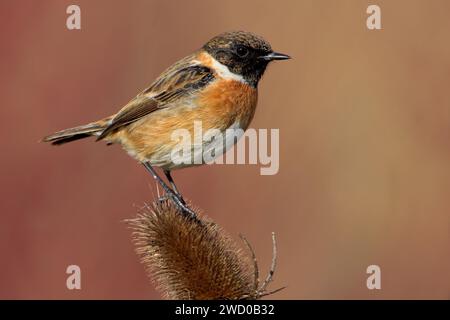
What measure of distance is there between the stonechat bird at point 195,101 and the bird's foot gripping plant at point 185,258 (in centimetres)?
80

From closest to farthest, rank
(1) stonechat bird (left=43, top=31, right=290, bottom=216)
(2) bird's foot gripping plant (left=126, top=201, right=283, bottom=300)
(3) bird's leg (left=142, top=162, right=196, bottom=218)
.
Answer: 1. (2) bird's foot gripping plant (left=126, top=201, right=283, bottom=300)
2. (3) bird's leg (left=142, top=162, right=196, bottom=218)
3. (1) stonechat bird (left=43, top=31, right=290, bottom=216)

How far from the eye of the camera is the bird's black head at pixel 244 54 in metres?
7.57

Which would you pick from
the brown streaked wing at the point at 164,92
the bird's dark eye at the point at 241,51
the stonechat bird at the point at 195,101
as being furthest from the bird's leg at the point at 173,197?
the bird's dark eye at the point at 241,51

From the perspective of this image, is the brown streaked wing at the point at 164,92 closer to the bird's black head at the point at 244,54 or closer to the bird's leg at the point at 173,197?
the bird's black head at the point at 244,54

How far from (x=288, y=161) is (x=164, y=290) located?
634 centimetres

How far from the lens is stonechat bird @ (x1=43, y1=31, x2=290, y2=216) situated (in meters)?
7.45

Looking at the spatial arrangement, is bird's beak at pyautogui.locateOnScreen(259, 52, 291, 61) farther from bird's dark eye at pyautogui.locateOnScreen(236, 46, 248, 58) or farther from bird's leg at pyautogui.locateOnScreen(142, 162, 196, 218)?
bird's leg at pyautogui.locateOnScreen(142, 162, 196, 218)

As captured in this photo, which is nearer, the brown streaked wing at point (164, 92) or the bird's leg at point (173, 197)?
the bird's leg at point (173, 197)

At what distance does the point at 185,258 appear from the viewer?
6512 mm

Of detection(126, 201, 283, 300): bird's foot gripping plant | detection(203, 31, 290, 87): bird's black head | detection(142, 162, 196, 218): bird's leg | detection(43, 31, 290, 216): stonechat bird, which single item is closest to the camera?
detection(126, 201, 283, 300): bird's foot gripping plant

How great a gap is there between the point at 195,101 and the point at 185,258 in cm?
158

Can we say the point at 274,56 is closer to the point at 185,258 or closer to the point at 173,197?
the point at 173,197

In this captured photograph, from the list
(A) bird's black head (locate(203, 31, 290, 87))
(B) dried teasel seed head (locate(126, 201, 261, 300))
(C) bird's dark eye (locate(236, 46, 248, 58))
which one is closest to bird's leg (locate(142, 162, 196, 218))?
(B) dried teasel seed head (locate(126, 201, 261, 300))

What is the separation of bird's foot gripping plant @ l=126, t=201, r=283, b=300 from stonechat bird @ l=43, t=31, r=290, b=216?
0.80 meters
